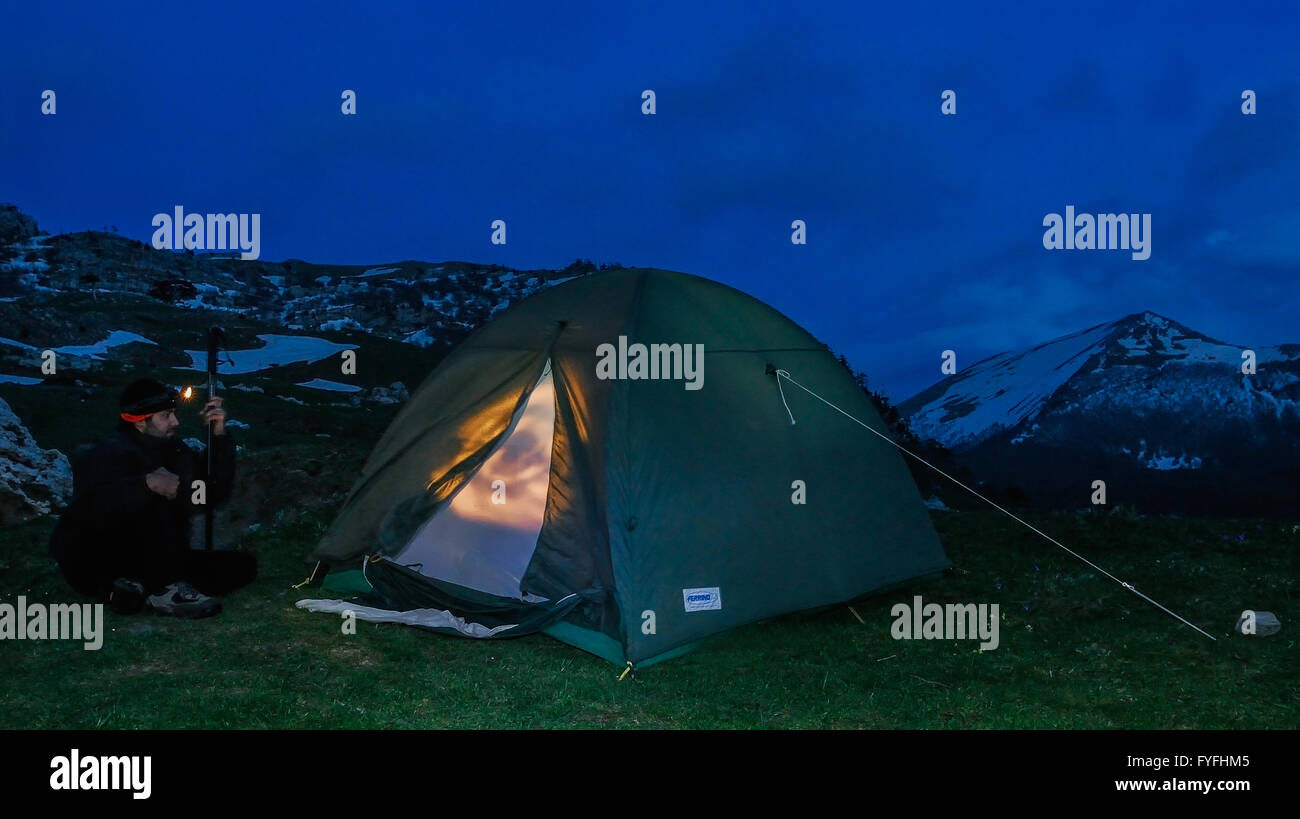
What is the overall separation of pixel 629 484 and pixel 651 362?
1225 mm

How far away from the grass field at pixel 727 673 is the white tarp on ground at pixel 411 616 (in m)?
0.12

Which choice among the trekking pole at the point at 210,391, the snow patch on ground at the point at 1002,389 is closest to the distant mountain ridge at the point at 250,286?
the snow patch on ground at the point at 1002,389

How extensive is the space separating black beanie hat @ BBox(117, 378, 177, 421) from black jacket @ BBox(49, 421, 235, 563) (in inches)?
7.3

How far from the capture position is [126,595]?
788 cm

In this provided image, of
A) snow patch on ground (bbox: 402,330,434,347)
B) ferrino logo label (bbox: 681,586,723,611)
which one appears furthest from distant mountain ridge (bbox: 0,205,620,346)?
ferrino logo label (bbox: 681,586,723,611)

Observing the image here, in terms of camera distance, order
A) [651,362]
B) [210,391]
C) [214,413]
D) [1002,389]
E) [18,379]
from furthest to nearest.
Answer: [1002,389], [18,379], [210,391], [214,413], [651,362]

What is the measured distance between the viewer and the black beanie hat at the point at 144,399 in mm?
7902

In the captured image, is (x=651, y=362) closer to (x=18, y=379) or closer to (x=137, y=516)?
(x=137, y=516)

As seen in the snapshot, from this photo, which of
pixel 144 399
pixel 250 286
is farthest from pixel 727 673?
pixel 250 286

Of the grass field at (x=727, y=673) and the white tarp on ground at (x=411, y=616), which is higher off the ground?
the white tarp on ground at (x=411, y=616)

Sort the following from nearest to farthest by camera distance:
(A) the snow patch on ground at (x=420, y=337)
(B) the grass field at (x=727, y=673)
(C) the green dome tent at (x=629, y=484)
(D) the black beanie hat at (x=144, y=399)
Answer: (B) the grass field at (x=727, y=673) → (C) the green dome tent at (x=629, y=484) → (D) the black beanie hat at (x=144, y=399) → (A) the snow patch on ground at (x=420, y=337)

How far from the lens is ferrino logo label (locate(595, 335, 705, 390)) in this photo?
26.1ft

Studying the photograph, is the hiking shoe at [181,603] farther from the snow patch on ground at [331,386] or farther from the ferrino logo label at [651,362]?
the snow patch on ground at [331,386]

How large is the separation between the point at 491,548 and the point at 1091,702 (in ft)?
17.4
